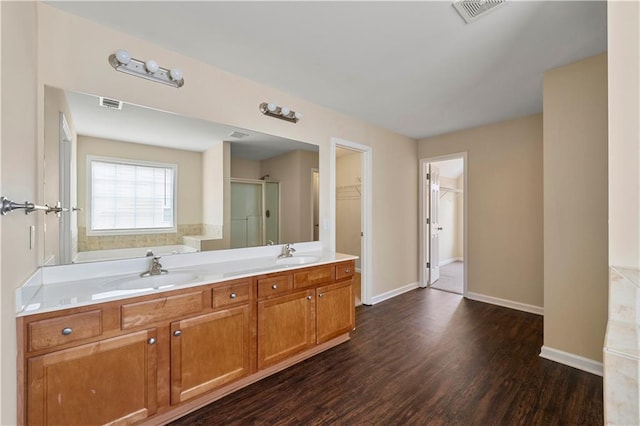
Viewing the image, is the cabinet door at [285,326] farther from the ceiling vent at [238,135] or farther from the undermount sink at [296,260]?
the ceiling vent at [238,135]

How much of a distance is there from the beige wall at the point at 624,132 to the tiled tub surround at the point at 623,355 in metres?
0.12

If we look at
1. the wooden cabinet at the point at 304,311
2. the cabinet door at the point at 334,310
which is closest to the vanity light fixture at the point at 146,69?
the wooden cabinet at the point at 304,311

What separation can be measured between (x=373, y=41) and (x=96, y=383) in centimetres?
264

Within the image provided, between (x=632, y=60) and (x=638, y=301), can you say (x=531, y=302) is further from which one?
(x=632, y=60)

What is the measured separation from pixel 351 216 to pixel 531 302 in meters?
3.07

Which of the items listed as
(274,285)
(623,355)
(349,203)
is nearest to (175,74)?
(274,285)

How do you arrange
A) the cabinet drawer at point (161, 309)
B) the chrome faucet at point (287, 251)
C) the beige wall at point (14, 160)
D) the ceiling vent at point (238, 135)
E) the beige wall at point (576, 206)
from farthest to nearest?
the chrome faucet at point (287, 251) → the ceiling vent at point (238, 135) → the beige wall at point (576, 206) → the cabinet drawer at point (161, 309) → the beige wall at point (14, 160)

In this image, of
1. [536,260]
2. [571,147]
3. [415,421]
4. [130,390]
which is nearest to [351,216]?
[536,260]

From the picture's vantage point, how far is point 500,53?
80.9 inches

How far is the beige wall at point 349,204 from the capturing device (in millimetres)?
5316

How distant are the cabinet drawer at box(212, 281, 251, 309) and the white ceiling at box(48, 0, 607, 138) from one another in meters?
1.74

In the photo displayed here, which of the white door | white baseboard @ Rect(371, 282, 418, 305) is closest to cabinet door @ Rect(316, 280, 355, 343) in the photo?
white baseboard @ Rect(371, 282, 418, 305)

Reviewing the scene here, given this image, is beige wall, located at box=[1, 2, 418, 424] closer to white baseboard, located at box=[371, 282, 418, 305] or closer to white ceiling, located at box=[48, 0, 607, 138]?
white ceiling, located at box=[48, 0, 607, 138]

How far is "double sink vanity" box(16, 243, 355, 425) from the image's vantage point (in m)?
1.25
